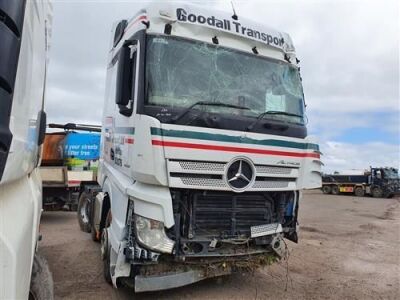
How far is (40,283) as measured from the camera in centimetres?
295

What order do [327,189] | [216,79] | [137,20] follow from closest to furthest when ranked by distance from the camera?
[216,79] < [137,20] < [327,189]

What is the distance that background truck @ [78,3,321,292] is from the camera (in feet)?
13.9

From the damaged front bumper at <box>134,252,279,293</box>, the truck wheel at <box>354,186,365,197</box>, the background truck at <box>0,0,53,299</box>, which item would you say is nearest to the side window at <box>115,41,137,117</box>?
the damaged front bumper at <box>134,252,279,293</box>

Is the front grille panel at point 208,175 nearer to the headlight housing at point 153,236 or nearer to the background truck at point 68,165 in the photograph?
the headlight housing at point 153,236

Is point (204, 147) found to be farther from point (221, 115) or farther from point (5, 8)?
point (5, 8)

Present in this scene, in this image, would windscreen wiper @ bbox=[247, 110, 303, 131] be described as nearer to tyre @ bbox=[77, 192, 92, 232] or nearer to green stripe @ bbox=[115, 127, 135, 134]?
green stripe @ bbox=[115, 127, 135, 134]

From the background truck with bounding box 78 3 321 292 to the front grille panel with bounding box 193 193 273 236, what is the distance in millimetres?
12

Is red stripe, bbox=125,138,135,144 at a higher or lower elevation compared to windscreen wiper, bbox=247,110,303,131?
lower

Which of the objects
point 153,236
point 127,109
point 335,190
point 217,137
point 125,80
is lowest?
point 153,236

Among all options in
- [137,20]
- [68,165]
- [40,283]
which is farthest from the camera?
[68,165]

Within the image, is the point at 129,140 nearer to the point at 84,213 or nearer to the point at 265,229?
the point at 265,229

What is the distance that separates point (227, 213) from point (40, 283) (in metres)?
2.30

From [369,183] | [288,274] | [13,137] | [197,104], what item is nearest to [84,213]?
[288,274]

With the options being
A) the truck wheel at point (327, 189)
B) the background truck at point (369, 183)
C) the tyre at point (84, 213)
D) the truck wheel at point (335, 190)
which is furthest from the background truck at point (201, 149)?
the truck wheel at point (327, 189)
